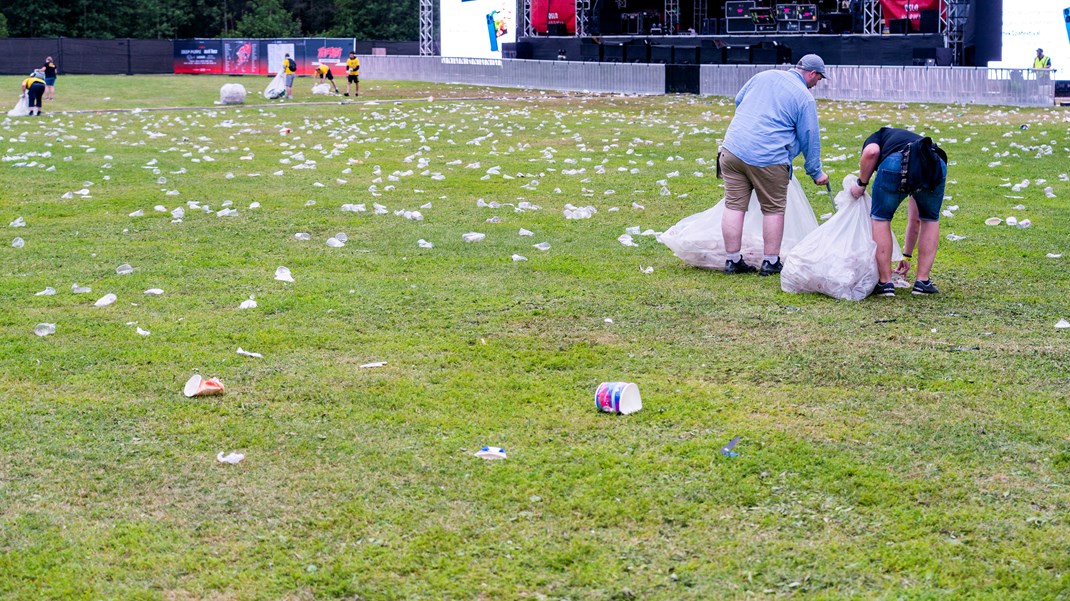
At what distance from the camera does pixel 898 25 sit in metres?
34.4

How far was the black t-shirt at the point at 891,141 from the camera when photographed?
7270mm

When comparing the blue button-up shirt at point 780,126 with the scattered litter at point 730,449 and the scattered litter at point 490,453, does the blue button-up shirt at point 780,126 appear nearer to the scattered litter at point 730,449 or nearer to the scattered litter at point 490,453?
the scattered litter at point 730,449

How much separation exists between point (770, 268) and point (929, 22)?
93.0ft

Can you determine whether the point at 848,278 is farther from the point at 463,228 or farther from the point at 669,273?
the point at 463,228

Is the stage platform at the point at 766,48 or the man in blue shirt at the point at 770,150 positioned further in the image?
the stage platform at the point at 766,48

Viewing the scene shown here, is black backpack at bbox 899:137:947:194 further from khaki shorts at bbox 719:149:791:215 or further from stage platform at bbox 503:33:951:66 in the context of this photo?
stage platform at bbox 503:33:951:66

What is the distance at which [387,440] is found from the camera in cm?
480

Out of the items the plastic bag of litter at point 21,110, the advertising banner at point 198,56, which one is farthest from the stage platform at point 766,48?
the advertising banner at point 198,56

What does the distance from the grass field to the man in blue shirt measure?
0.36 metres

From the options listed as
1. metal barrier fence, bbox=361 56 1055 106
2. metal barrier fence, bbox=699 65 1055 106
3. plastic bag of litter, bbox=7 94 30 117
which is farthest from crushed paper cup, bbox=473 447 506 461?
metal barrier fence, bbox=361 56 1055 106

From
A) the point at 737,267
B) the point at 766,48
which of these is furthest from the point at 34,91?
the point at 737,267

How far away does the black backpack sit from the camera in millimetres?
7164

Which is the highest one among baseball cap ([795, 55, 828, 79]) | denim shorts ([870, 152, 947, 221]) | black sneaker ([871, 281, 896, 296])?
baseball cap ([795, 55, 828, 79])

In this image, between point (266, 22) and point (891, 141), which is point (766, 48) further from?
point (266, 22)
